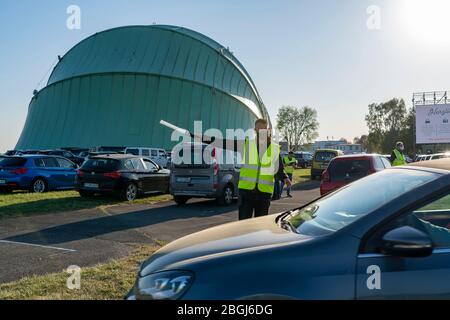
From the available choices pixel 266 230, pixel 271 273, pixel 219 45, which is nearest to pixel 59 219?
pixel 266 230

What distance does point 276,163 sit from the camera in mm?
6828

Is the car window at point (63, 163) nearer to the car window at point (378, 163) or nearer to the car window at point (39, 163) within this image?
the car window at point (39, 163)

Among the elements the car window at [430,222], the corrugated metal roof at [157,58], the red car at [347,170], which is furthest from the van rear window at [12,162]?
the corrugated metal roof at [157,58]

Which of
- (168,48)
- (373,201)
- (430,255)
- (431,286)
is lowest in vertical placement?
(431,286)

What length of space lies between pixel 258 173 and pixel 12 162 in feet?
39.8

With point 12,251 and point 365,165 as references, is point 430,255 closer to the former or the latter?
point 12,251

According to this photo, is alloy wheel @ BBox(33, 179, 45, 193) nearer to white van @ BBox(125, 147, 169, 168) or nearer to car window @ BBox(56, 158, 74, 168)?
car window @ BBox(56, 158, 74, 168)

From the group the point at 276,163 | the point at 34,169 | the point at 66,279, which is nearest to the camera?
the point at 66,279

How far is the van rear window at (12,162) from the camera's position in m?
15.6

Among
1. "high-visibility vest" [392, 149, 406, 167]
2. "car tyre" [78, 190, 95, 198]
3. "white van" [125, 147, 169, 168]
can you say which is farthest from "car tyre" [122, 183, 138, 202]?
"white van" [125, 147, 169, 168]

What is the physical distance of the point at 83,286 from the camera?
16.7 feet

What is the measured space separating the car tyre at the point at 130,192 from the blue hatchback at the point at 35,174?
395 cm

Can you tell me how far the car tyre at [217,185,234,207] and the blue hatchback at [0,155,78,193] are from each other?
694 cm

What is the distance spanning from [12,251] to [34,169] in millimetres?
9859
